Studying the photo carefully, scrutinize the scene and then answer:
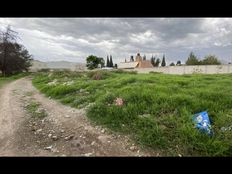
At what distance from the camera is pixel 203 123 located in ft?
11.9

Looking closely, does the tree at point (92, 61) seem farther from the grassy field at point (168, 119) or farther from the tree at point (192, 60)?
the grassy field at point (168, 119)

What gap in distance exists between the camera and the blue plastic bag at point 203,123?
134 inches

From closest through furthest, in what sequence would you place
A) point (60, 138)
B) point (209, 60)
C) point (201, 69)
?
point (60, 138)
point (201, 69)
point (209, 60)

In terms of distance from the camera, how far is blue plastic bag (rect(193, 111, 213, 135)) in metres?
3.42

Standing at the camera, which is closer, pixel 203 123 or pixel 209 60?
pixel 203 123

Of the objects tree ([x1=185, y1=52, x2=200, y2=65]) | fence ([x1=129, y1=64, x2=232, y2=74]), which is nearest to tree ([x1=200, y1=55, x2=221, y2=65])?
tree ([x1=185, y1=52, x2=200, y2=65])

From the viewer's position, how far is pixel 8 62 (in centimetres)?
3144

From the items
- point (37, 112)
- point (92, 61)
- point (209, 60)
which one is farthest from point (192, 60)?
point (37, 112)

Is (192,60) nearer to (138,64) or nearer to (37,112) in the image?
(138,64)

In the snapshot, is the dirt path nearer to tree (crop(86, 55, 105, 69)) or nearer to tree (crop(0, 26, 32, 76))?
tree (crop(0, 26, 32, 76))

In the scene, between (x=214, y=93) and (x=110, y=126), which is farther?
(x=214, y=93)

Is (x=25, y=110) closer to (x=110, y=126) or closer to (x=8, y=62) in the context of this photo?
(x=110, y=126)
